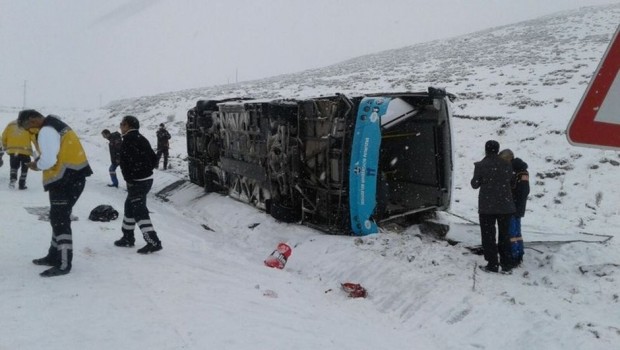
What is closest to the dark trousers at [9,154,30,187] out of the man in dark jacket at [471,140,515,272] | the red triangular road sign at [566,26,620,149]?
the man in dark jacket at [471,140,515,272]

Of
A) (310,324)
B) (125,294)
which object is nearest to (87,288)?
(125,294)

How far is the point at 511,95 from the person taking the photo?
19.2 metres

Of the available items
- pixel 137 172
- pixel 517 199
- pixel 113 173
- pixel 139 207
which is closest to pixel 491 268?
pixel 517 199

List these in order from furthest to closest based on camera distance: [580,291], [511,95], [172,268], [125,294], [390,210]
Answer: [511,95], [390,210], [172,268], [580,291], [125,294]

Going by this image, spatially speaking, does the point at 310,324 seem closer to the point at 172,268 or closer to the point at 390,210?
the point at 172,268

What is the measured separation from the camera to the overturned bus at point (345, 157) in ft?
24.1

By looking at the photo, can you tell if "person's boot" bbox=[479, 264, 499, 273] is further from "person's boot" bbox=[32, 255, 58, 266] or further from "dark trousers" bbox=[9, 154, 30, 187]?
"dark trousers" bbox=[9, 154, 30, 187]

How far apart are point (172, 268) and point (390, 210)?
14.9ft

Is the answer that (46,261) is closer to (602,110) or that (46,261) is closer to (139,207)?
(139,207)

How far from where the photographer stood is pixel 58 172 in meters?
5.17

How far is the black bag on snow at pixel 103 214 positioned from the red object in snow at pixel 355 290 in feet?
14.4

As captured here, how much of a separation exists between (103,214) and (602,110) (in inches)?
298

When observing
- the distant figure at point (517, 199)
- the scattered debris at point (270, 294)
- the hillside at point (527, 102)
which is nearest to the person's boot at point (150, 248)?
the scattered debris at point (270, 294)

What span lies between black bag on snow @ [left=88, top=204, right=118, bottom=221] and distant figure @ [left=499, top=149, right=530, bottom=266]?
6303mm
